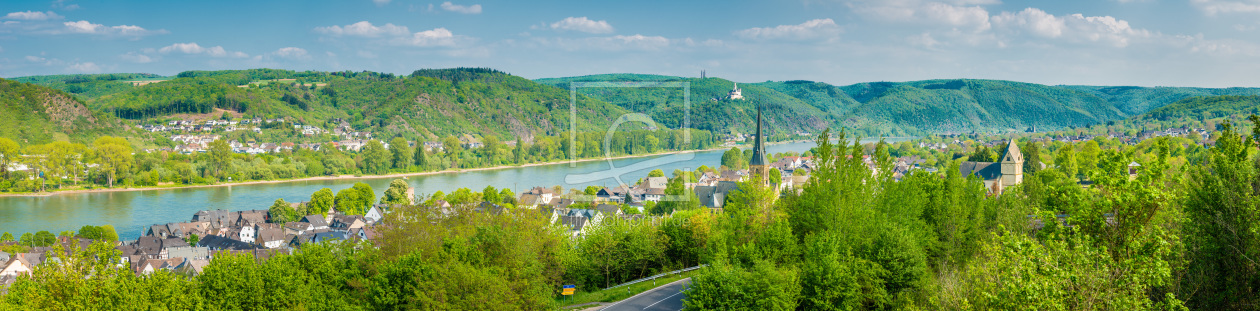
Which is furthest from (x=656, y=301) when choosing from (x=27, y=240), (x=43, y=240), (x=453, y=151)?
(x=453, y=151)

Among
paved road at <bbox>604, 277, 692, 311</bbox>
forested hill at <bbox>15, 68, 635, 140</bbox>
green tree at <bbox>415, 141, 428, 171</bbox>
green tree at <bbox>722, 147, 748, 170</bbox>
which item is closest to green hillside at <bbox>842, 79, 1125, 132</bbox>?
forested hill at <bbox>15, 68, 635, 140</bbox>

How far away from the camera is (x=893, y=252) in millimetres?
11125

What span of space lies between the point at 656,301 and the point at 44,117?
8307cm

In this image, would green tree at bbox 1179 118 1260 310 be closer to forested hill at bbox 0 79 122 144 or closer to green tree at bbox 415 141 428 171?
green tree at bbox 415 141 428 171

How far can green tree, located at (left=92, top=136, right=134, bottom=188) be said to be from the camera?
55.0 metres

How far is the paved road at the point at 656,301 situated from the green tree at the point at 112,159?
181 ft

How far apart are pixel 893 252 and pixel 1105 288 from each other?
5635mm

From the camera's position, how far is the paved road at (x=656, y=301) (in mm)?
12383

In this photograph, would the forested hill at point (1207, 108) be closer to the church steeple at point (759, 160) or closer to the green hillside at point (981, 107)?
the green hillside at point (981, 107)

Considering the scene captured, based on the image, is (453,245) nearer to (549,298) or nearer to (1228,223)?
(549,298)

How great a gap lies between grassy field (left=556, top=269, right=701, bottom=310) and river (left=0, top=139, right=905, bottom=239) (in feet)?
88.6

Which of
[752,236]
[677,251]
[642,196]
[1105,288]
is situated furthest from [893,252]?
[642,196]

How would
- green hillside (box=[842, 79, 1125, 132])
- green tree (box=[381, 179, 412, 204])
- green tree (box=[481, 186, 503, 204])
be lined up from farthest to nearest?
1. green hillside (box=[842, 79, 1125, 132])
2. green tree (box=[381, 179, 412, 204])
3. green tree (box=[481, 186, 503, 204])

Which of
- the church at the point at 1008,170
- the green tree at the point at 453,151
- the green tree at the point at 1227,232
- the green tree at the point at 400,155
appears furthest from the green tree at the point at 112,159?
the green tree at the point at 1227,232
